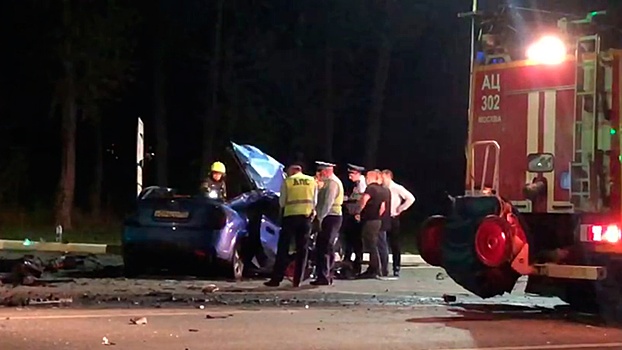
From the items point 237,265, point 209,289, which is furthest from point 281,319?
point 237,265

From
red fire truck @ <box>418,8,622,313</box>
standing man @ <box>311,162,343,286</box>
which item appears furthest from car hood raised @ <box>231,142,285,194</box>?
red fire truck @ <box>418,8,622,313</box>

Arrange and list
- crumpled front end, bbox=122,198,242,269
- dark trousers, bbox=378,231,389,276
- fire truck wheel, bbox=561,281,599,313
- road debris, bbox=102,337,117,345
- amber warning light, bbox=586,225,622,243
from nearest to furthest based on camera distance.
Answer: road debris, bbox=102,337,117,345 → amber warning light, bbox=586,225,622,243 → fire truck wheel, bbox=561,281,599,313 → crumpled front end, bbox=122,198,242,269 → dark trousers, bbox=378,231,389,276

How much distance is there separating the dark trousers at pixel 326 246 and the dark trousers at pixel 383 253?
1785 millimetres

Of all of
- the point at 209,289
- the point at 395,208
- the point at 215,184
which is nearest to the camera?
the point at 209,289

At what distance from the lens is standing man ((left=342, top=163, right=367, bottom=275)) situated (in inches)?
683

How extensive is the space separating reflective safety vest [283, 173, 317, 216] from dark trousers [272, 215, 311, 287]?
0.24ft

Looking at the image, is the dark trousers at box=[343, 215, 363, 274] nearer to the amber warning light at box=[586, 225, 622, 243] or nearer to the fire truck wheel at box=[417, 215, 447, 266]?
the fire truck wheel at box=[417, 215, 447, 266]

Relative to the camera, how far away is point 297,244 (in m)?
14.8

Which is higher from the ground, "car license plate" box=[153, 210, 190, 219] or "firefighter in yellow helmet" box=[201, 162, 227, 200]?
"firefighter in yellow helmet" box=[201, 162, 227, 200]

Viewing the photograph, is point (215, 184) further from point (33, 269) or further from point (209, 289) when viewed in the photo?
point (33, 269)

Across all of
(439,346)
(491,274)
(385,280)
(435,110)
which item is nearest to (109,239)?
(385,280)

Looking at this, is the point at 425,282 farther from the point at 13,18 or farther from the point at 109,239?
the point at 13,18

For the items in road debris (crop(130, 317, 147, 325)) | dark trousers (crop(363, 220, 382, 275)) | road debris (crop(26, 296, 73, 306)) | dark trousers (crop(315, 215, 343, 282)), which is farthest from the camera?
dark trousers (crop(363, 220, 382, 275))

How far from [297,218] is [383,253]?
2866 millimetres
